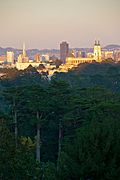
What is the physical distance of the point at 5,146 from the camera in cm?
1004

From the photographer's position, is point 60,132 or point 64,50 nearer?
point 60,132

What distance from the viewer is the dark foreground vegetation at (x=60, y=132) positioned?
10.2 metres

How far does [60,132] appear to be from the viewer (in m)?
19.8

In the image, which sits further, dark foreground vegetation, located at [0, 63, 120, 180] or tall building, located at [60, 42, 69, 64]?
tall building, located at [60, 42, 69, 64]

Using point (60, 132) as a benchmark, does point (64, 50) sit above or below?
below

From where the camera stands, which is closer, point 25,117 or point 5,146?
point 5,146

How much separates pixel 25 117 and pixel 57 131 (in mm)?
1360

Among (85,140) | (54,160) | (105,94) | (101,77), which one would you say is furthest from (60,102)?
(101,77)

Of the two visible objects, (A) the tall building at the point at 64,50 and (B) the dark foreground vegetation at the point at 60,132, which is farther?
(A) the tall building at the point at 64,50

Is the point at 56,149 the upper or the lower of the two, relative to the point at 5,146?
lower

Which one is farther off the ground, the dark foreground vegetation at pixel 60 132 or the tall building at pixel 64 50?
the dark foreground vegetation at pixel 60 132

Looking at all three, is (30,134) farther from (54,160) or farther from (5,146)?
Answer: (5,146)

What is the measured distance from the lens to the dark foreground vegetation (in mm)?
10156

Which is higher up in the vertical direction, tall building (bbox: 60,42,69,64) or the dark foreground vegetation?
the dark foreground vegetation
